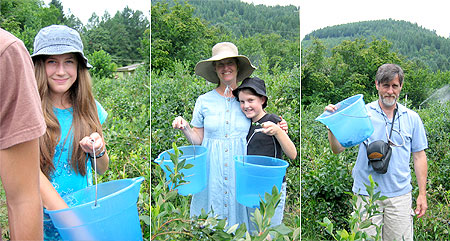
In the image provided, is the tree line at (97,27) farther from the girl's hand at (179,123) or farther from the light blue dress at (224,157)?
the light blue dress at (224,157)

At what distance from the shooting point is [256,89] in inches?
69.3

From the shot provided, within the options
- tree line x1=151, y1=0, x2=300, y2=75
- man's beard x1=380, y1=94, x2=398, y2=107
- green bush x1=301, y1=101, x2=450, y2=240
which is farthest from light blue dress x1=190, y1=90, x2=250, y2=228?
man's beard x1=380, y1=94, x2=398, y2=107

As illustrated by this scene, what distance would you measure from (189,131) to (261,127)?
35cm

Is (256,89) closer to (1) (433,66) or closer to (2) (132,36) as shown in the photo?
(2) (132,36)

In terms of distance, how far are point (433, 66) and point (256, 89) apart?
8.01 ft

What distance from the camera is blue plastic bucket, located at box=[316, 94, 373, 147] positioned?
1950 millimetres

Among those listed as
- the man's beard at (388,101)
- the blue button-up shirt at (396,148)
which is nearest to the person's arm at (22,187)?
the blue button-up shirt at (396,148)

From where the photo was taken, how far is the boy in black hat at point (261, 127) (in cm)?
174

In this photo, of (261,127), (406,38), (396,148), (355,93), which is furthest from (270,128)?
(406,38)

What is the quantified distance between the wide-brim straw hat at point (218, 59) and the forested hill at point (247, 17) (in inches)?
3.5

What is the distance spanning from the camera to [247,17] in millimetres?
1910

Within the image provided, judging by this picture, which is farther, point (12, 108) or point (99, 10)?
point (99, 10)

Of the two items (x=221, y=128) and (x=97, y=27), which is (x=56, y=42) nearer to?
(x=221, y=128)

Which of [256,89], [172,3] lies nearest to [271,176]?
[256,89]
